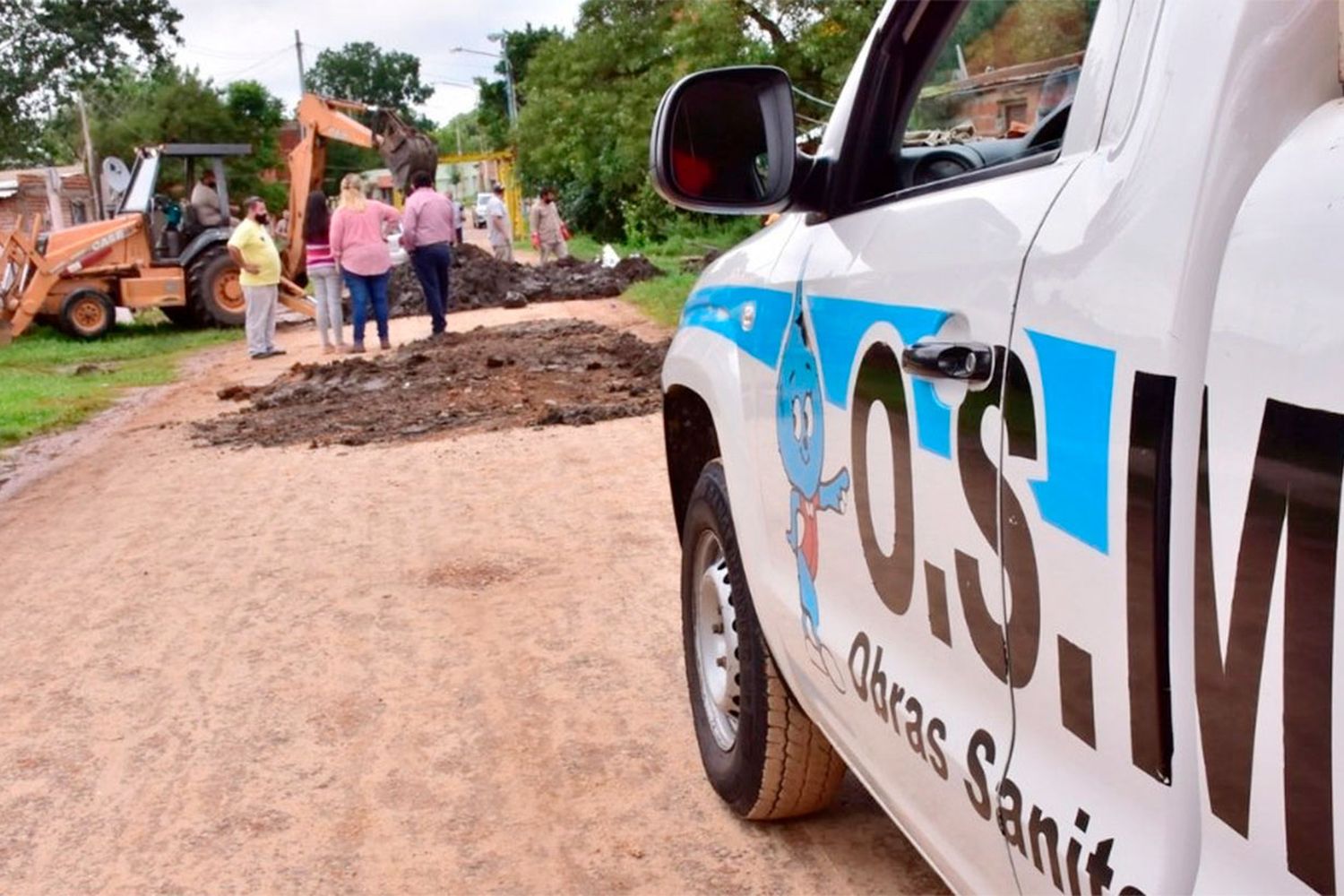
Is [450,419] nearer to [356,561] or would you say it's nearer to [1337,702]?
[356,561]

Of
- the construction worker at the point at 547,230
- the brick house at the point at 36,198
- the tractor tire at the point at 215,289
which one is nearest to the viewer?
the tractor tire at the point at 215,289

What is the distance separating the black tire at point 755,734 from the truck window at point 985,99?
0.95 metres

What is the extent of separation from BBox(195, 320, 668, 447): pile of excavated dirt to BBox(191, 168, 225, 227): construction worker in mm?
7199

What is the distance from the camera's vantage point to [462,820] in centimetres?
384

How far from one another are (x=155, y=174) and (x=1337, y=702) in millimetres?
21657

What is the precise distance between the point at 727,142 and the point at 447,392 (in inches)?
359

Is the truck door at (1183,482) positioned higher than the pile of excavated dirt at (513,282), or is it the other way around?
the truck door at (1183,482)

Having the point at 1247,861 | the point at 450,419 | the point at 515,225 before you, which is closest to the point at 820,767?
the point at 1247,861

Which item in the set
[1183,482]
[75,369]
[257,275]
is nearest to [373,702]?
[1183,482]

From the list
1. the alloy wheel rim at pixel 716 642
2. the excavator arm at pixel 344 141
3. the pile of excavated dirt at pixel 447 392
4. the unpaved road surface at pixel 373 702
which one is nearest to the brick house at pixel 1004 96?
the alloy wheel rim at pixel 716 642

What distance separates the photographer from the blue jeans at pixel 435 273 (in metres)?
15.6

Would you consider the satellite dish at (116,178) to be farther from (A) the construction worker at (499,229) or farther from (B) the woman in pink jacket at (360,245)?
(B) the woman in pink jacket at (360,245)

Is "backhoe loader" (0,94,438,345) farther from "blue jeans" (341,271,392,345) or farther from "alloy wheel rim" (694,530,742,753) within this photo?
"alloy wheel rim" (694,530,742,753)

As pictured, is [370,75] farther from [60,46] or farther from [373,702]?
[373,702]
